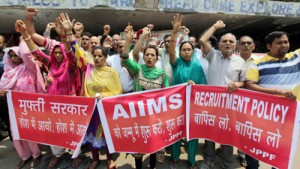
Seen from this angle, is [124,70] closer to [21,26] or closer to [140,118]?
[140,118]

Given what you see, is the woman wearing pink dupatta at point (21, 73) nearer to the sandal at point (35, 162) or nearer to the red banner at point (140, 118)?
the sandal at point (35, 162)

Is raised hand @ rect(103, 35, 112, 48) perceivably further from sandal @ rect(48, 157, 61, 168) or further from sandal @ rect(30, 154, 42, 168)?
sandal @ rect(30, 154, 42, 168)

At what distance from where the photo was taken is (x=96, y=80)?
2.77 metres

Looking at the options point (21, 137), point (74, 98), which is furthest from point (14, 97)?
point (74, 98)

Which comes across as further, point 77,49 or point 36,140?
point 36,140

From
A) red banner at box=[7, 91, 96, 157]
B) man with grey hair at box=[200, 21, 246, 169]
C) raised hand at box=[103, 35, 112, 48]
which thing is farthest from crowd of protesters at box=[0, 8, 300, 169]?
raised hand at box=[103, 35, 112, 48]

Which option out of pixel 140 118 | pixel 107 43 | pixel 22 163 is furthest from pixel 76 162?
pixel 107 43

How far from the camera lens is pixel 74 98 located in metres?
2.74

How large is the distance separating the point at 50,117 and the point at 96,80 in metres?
0.80

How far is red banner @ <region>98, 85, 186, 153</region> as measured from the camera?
2645 mm

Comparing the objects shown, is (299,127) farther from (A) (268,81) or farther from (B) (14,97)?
(B) (14,97)

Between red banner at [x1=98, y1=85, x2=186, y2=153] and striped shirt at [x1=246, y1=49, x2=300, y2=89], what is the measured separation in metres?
0.93

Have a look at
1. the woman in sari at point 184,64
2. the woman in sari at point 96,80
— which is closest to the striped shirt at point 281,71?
the woman in sari at point 184,64

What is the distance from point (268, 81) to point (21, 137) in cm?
329
